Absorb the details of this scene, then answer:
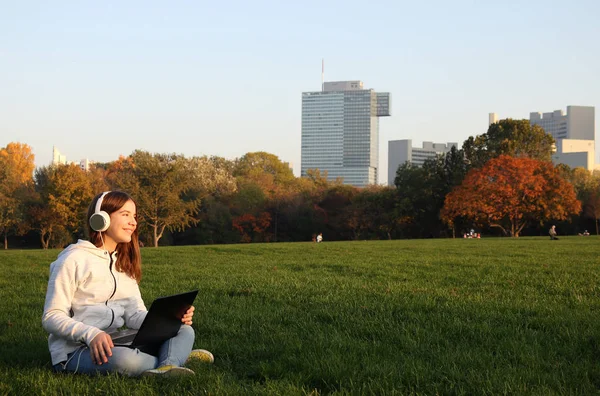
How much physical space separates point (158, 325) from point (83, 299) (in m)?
0.71

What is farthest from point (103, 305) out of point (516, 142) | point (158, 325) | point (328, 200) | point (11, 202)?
point (328, 200)

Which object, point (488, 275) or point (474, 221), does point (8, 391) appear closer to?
point (488, 275)

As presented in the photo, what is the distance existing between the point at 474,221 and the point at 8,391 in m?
57.5

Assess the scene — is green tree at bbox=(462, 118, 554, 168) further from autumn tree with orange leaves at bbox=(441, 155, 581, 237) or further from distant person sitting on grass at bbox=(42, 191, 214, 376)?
distant person sitting on grass at bbox=(42, 191, 214, 376)

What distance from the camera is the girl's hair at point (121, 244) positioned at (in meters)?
5.16

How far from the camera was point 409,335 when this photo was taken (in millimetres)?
6066

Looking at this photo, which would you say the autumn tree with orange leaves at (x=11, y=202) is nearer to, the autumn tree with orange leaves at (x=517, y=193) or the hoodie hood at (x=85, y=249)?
the autumn tree with orange leaves at (x=517, y=193)

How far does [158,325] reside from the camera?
4.74 m

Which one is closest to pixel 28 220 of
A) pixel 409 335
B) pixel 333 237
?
pixel 333 237

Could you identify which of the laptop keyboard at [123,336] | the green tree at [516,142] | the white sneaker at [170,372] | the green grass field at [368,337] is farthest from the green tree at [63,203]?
the white sneaker at [170,372]

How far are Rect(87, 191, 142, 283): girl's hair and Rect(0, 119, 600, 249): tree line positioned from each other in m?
48.2

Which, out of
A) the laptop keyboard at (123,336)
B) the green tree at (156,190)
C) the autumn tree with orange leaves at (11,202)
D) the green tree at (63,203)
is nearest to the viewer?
the laptop keyboard at (123,336)

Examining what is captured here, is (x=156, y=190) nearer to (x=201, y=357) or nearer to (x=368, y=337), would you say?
(x=368, y=337)

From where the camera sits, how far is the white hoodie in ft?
15.1
